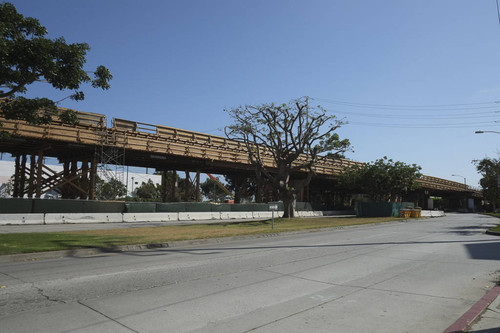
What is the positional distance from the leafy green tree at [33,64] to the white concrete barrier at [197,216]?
2049 centimetres

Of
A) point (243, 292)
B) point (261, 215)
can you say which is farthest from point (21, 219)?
point (261, 215)

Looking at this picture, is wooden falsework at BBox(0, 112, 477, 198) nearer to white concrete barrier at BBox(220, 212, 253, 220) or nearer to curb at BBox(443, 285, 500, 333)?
white concrete barrier at BBox(220, 212, 253, 220)

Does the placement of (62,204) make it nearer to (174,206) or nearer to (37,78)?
(174,206)

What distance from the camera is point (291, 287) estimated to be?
7.10 meters

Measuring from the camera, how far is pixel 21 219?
77.8 feet

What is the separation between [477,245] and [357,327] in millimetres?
12575

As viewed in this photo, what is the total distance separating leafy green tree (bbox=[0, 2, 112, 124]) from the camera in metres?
12.1

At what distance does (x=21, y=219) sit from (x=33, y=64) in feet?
49.9

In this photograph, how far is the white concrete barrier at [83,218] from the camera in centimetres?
2514

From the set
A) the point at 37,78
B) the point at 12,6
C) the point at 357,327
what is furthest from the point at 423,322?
the point at 12,6

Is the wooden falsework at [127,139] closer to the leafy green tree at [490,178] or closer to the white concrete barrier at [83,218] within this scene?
the white concrete barrier at [83,218]

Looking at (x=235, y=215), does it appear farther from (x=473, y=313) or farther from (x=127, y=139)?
(x=473, y=313)

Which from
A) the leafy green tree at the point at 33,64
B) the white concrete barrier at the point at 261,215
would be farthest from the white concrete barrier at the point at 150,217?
the leafy green tree at the point at 33,64

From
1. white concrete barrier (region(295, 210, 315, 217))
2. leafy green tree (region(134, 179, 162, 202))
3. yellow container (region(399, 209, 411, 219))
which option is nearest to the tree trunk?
white concrete barrier (region(295, 210, 315, 217))
